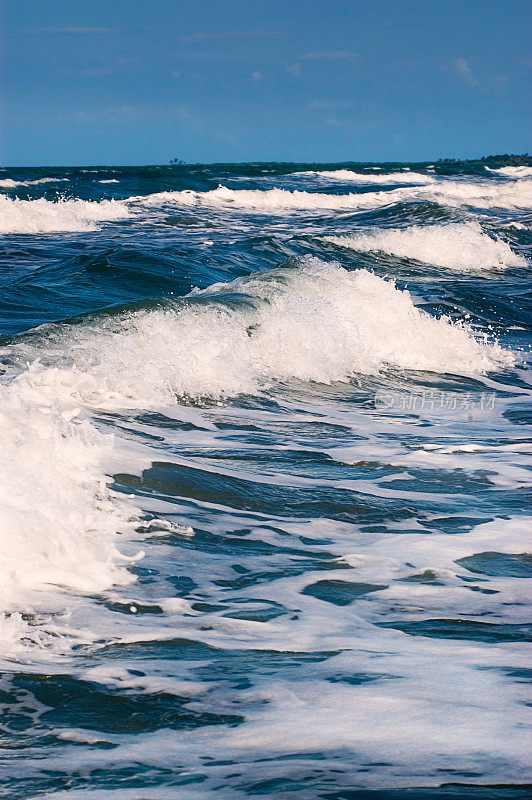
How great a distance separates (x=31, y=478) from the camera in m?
3.87

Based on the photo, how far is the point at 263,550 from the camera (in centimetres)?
390

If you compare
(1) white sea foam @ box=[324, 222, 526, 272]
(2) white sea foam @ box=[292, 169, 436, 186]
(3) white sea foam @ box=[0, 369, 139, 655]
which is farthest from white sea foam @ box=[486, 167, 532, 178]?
(3) white sea foam @ box=[0, 369, 139, 655]

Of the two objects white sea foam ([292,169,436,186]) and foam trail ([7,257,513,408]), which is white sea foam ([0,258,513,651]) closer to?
foam trail ([7,257,513,408])

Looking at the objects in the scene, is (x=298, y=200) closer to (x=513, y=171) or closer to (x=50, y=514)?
(x=50, y=514)

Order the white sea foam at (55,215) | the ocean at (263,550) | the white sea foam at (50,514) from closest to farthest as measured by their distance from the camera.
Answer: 1. the ocean at (263,550)
2. the white sea foam at (50,514)
3. the white sea foam at (55,215)

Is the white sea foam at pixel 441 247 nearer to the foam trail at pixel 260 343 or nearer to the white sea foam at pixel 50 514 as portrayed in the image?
the foam trail at pixel 260 343

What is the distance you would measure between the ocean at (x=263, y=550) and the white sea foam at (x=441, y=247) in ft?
23.5

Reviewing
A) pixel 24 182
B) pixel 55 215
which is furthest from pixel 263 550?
pixel 24 182

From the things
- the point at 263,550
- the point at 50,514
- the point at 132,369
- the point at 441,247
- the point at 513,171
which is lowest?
the point at 263,550

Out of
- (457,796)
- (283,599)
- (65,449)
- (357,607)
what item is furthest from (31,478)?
(457,796)

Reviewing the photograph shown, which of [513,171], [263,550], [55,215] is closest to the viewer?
[263,550]

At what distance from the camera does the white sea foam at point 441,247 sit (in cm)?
1731

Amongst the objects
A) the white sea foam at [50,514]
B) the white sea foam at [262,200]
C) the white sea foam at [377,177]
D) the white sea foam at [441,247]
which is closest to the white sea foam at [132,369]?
the white sea foam at [50,514]

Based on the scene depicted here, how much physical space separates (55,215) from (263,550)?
722 inches
